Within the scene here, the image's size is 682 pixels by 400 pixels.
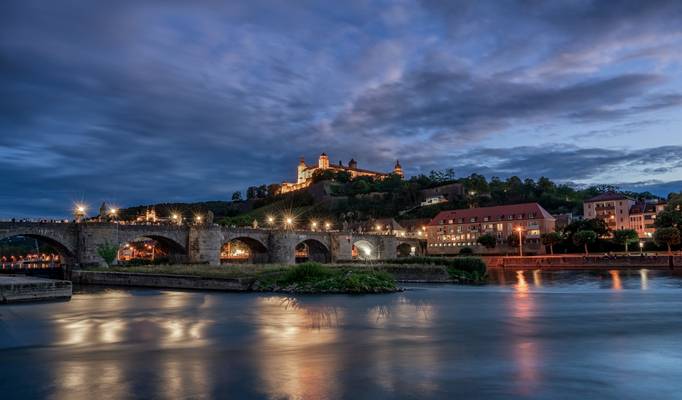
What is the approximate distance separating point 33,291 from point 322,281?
1975 cm

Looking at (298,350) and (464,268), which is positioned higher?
(464,268)

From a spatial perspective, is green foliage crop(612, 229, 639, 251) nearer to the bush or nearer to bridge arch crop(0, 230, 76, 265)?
the bush

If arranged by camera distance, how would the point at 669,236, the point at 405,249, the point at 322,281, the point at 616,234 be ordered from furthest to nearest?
1. the point at 405,249
2. the point at 616,234
3. the point at 669,236
4. the point at 322,281

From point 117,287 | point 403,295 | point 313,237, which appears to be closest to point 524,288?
point 403,295

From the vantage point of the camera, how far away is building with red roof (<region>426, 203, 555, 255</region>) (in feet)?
366

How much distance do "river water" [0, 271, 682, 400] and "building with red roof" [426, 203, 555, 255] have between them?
76373 millimetres

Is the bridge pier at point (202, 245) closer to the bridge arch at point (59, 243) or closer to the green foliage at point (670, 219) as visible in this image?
the bridge arch at point (59, 243)

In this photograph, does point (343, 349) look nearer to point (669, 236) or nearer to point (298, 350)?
point (298, 350)

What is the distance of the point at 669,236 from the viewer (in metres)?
82.4

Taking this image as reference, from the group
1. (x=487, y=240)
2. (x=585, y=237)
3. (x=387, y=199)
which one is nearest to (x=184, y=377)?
(x=585, y=237)

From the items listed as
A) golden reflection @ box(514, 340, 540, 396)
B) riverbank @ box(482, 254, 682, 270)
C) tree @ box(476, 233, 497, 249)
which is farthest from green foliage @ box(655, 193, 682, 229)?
golden reflection @ box(514, 340, 540, 396)

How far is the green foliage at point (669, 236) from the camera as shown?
82.4 m

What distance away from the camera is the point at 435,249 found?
124938mm

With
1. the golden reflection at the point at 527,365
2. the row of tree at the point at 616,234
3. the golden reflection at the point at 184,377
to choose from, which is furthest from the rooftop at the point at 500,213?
the golden reflection at the point at 184,377
